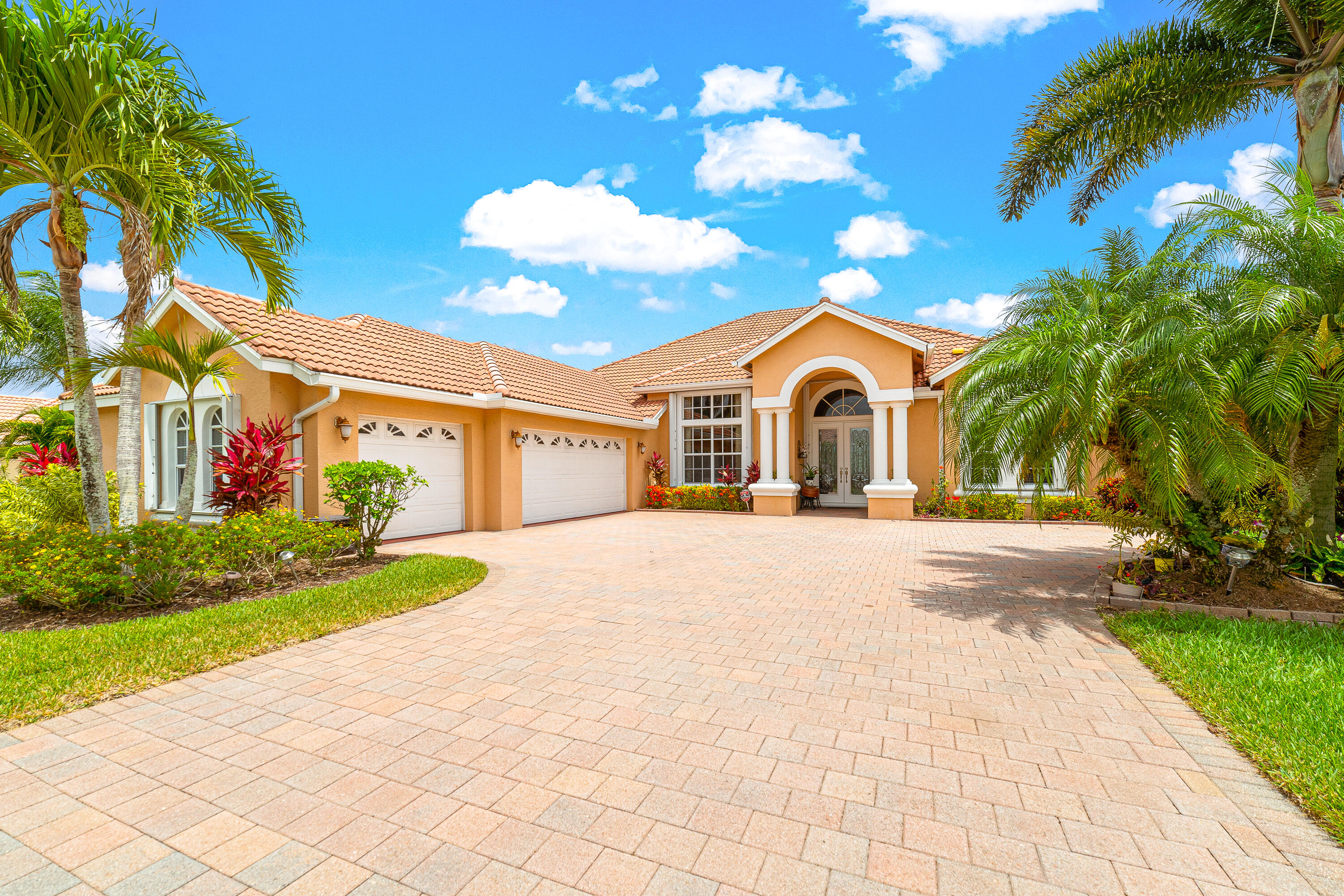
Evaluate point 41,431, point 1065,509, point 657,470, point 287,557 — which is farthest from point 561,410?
point 1065,509

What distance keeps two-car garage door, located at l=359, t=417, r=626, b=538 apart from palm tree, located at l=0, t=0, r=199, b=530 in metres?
4.82

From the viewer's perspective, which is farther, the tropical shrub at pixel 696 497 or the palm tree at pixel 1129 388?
the tropical shrub at pixel 696 497

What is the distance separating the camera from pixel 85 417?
675 cm

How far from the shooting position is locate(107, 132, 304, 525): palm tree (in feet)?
21.5

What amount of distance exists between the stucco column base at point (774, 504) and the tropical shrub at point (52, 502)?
13.9 m

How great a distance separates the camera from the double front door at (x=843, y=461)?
19062 millimetres

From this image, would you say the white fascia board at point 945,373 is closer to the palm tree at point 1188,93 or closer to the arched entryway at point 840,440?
the arched entryway at point 840,440

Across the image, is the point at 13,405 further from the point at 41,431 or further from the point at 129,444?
the point at 129,444

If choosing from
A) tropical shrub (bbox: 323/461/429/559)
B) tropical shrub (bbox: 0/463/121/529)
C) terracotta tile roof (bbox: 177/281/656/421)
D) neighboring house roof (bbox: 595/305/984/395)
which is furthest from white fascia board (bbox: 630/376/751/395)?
tropical shrub (bbox: 0/463/121/529)

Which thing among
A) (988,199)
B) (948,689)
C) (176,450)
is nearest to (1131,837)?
(948,689)

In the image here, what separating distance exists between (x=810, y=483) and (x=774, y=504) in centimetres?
271

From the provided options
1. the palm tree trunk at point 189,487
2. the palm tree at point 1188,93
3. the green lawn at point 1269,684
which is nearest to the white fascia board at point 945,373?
the palm tree at point 1188,93

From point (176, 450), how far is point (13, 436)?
4.72 metres

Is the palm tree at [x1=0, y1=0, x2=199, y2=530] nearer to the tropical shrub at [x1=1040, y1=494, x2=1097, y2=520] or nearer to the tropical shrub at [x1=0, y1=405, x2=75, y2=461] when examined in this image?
the tropical shrub at [x1=0, y1=405, x2=75, y2=461]
